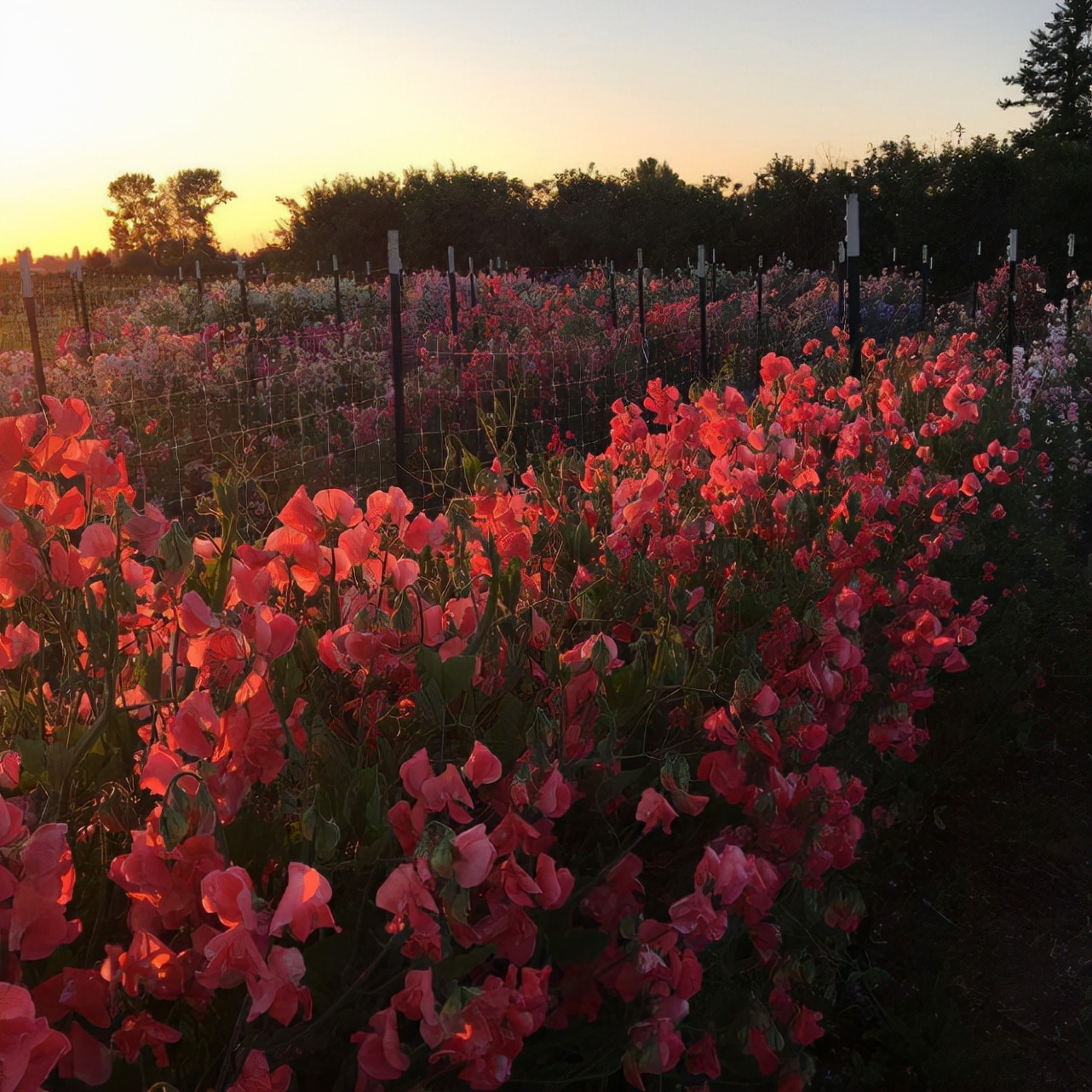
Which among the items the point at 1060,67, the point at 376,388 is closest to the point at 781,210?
the point at 1060,67

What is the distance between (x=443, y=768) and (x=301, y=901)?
0.50 m

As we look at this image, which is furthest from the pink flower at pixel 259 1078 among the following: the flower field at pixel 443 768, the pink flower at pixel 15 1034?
the pink flower at pixel 15 1034

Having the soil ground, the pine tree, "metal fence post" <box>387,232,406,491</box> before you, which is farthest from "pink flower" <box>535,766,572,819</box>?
the pine tree

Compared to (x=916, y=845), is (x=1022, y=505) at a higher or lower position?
higher

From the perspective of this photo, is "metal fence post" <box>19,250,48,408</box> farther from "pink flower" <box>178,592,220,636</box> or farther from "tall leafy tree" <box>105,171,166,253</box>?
"tall leafy tree" <box>105,171,166,253</box>

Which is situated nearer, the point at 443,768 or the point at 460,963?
the point at 460,963

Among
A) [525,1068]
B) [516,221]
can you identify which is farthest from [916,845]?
[516,221]

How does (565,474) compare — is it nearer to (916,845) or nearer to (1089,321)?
(916,845)

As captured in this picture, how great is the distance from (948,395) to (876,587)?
4.31 feet

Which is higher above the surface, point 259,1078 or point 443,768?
point 443,768

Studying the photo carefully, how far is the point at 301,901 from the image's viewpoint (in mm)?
913

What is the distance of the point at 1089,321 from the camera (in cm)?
988

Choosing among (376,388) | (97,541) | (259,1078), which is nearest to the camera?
(259,1078)

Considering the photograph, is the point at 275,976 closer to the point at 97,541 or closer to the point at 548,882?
the point at 548,882
